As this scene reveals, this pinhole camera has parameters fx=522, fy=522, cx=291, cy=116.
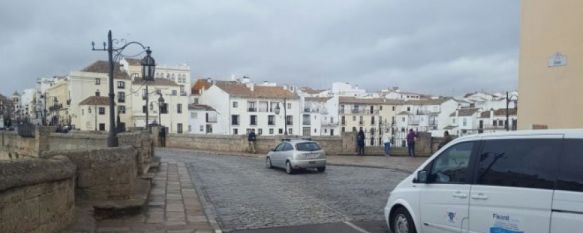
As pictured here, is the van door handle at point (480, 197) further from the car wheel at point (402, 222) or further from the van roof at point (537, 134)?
the car wheel at point (402, 222)

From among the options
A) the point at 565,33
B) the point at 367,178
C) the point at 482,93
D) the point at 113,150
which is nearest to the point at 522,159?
the point at 113,150

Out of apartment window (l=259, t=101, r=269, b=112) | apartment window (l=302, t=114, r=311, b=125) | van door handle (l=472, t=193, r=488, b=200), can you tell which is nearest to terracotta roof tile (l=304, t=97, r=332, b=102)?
apartment window (l=302, t=114, r=311, b=125)

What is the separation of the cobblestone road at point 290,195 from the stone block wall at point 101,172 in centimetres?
205

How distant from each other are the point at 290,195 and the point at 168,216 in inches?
181

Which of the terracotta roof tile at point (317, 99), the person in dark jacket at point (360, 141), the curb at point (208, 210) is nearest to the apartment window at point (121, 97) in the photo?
the terracotta roof tile at point (317, 99)

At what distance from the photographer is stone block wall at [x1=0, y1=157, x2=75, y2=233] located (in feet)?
18.8

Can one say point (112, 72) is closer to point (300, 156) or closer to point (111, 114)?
point (111, 114)

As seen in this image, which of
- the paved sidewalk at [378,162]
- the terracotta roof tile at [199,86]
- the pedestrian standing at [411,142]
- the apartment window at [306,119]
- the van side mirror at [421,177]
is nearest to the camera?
the van side mirror at [421,177]

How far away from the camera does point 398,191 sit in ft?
26.5

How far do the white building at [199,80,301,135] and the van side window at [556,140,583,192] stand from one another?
82.4m

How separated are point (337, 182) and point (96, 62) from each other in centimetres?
8991

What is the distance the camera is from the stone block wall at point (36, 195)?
18.8 ft

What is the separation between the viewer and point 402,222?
792cm

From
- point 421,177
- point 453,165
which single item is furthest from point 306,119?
point 453,165
